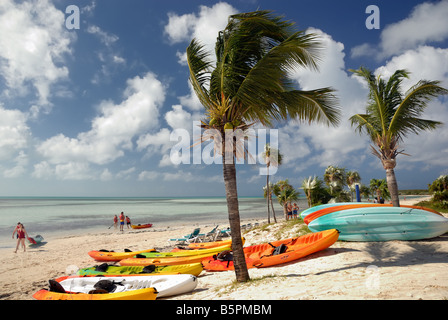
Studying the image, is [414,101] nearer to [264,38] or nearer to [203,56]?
[264,38]

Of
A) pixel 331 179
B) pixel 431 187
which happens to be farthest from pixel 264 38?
pixel 331 179

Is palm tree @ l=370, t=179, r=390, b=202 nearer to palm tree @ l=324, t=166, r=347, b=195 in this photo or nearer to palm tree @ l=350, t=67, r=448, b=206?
palm tree @ l=324, t=166, r=347, b=195

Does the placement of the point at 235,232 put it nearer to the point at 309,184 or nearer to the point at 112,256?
the point at 112,256

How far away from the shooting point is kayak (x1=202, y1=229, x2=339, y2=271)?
328 inches

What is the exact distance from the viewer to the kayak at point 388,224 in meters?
8.78

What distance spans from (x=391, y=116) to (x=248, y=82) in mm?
7985

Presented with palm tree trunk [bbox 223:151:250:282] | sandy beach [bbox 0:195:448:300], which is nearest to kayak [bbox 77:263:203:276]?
sandy beach [bbox 0:195:448:300]

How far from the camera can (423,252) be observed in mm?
7660

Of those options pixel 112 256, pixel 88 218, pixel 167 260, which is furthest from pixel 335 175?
pixel 88 218

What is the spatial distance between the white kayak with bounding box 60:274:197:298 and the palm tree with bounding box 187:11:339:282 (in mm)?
1499

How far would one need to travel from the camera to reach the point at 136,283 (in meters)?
6.98
